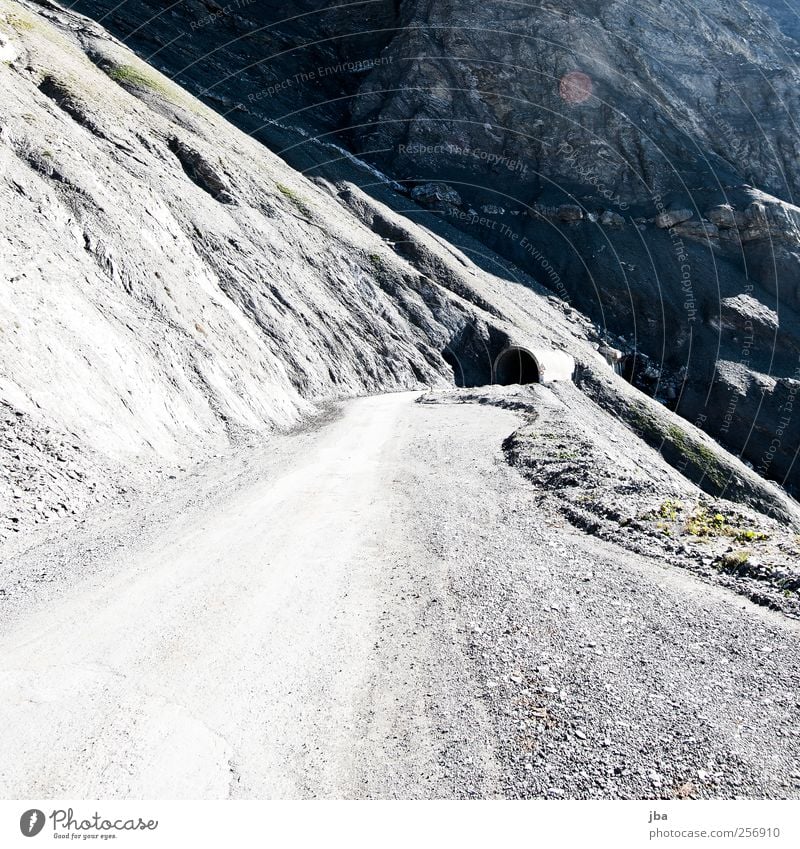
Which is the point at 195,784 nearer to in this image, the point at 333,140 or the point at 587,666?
the point at 587,666

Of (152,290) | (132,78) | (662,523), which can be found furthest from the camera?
(132,78)

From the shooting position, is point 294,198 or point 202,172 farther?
point 294,198

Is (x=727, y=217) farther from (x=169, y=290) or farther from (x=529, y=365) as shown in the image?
(x=169, y=290)

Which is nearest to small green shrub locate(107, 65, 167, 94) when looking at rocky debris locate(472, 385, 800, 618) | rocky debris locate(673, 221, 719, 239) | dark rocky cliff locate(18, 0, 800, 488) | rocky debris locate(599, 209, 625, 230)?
dark rocky cliff locate(18, 0, 800, 488)

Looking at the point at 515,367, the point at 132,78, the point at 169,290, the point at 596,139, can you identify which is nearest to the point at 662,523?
the point at 169,290

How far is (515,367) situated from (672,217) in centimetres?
4090

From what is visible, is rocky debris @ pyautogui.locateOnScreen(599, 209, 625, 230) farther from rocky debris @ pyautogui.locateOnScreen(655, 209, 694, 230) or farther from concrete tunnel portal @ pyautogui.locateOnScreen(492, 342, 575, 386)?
concrete tunnel portal @ pyautogui.locateOnScreen(492, 342, 575, 386)

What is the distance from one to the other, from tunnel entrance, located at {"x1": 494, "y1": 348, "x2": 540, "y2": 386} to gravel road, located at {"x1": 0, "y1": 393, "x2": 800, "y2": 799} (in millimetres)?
34165

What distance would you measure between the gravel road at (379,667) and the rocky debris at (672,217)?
7234 centimetres

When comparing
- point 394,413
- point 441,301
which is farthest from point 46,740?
point 441,301

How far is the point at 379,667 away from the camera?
6.59 meters

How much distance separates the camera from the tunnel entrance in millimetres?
44156

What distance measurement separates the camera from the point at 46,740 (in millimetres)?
5168

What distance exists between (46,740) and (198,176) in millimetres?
37737
